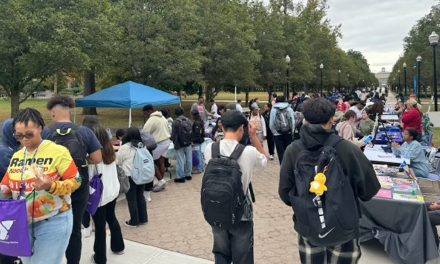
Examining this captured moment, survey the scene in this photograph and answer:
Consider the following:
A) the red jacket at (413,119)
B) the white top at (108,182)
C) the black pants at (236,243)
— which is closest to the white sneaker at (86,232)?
the white top at (108,182)

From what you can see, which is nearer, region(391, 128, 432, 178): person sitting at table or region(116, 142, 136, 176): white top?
region(116, 142, 136, 176): white top

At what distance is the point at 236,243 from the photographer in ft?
10.8

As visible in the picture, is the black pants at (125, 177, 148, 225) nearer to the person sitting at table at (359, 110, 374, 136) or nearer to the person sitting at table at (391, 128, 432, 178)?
the person sitting at table at (391, 128, 432, 178)

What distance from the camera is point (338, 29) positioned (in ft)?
168

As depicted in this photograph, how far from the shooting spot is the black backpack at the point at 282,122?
8938 millimetres

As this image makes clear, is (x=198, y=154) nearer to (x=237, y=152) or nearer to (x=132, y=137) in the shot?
(x=132, y=137)

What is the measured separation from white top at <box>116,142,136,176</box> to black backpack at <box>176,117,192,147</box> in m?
2.36

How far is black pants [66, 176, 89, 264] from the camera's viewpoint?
3518mm

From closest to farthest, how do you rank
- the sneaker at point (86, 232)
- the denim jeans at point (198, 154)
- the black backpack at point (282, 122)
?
the sneaker at point (86, 232) → the black backpack at point (282, 122) → the denim jeans at point (198, 154)

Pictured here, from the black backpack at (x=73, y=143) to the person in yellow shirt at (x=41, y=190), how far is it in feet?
1.55

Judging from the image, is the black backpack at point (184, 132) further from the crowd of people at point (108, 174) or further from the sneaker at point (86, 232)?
the crowd of people at point (108, 174)

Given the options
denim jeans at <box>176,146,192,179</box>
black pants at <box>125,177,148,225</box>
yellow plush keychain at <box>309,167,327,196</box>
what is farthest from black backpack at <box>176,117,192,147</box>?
yellow plush keychain at <box>309,167,327,196</box>

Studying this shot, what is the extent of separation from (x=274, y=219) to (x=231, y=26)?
731 inches

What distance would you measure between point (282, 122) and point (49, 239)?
666 centimetres
